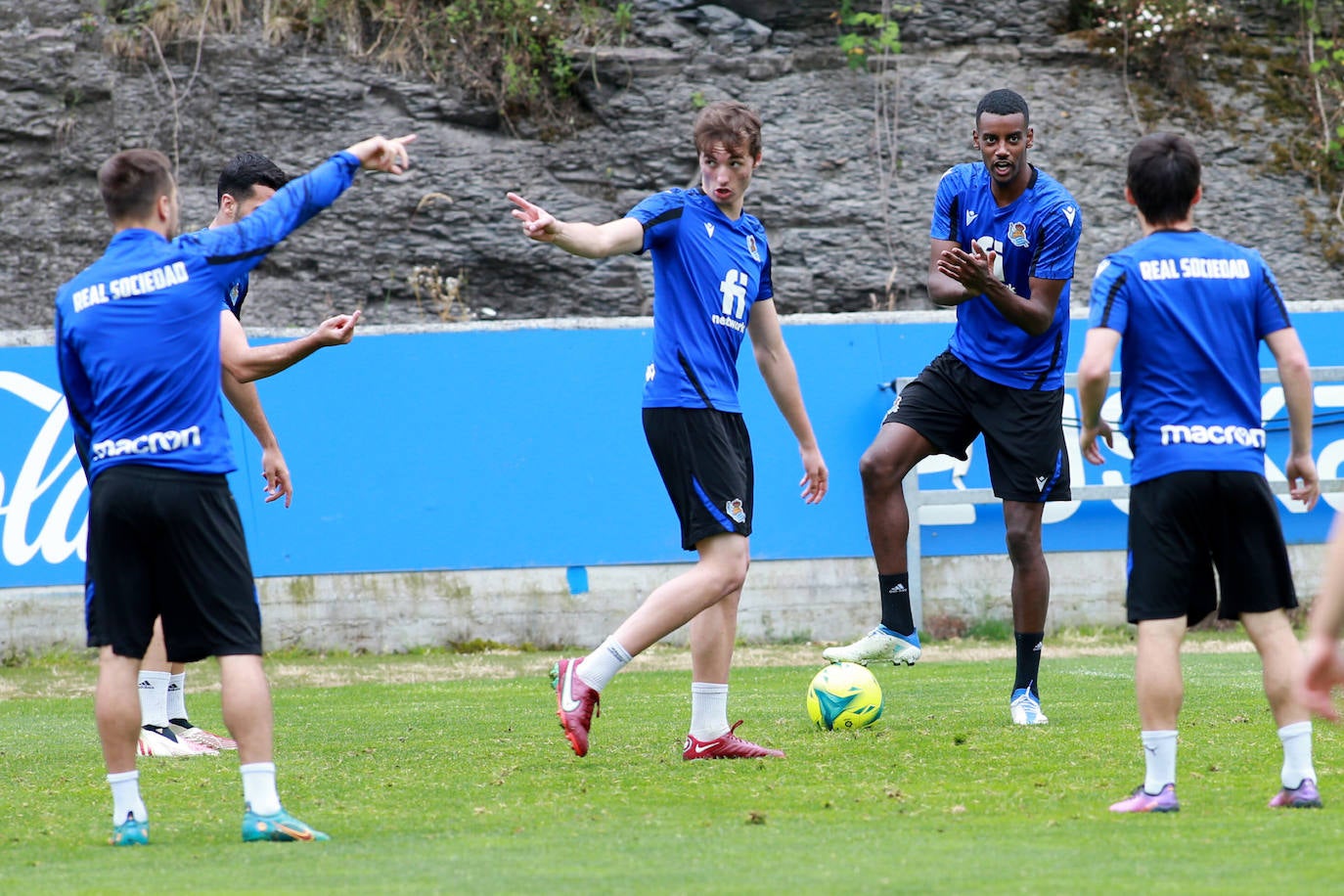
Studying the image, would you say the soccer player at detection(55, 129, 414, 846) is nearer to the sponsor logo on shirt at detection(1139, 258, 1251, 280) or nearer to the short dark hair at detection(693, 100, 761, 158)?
the short dark hair at detection(693, 100, 761, 158)

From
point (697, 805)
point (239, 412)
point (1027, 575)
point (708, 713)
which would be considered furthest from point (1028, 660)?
point (239, 412)

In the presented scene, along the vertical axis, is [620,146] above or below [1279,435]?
above

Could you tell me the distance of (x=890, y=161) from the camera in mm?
16594

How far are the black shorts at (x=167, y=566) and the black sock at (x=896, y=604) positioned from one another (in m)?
3.27

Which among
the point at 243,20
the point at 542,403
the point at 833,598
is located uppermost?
the point at 243,20

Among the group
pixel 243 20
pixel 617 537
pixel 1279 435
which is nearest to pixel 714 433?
pixel 617 537

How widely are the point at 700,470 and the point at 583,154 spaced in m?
11.3

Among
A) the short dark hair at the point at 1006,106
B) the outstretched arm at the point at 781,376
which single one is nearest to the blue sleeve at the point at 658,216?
the outstretched arm at the point at 781,376

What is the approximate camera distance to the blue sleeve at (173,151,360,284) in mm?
4512

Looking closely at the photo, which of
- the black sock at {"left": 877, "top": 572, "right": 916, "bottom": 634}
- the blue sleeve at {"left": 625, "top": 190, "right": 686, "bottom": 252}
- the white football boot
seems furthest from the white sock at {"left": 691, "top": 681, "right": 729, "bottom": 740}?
the blue sleeve at {"left": 625, "top": 190, "right": 686, "bottom": 252}

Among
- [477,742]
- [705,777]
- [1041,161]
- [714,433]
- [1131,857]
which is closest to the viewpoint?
[1131,857]

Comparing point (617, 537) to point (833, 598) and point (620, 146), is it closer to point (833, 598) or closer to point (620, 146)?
point (833, 598)

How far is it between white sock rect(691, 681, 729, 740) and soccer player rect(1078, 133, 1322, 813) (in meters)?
1.74

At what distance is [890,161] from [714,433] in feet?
37.2
